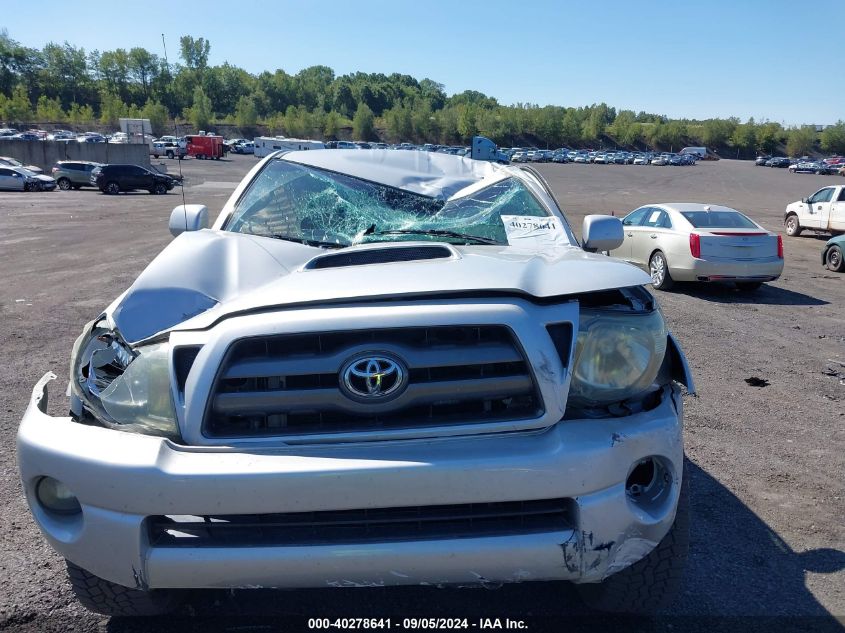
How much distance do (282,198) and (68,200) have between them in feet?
104

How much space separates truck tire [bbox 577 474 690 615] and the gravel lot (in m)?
0.23

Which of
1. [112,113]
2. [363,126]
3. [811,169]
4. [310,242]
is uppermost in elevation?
[310,242]

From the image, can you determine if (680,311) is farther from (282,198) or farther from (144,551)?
(144,551)

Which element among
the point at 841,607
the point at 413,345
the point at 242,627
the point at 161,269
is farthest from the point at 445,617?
the point at 161,269

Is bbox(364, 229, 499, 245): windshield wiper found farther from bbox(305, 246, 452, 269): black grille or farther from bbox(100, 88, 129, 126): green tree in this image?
→ bbox(100, 88, 129, 126): green tree

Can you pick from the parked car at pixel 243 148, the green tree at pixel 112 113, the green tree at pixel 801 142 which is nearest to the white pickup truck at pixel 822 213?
the parked car at pixel 243 148

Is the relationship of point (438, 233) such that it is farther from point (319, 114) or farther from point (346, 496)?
Answer: point (319, 114)

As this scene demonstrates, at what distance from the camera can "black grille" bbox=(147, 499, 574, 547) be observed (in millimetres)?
2275

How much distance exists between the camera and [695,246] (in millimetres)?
11406

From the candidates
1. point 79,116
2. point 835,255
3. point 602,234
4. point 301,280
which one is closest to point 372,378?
point 301,280

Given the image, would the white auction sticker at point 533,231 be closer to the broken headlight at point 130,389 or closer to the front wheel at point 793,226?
the broken headlight at point 130,389

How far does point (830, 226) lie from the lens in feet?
66.1

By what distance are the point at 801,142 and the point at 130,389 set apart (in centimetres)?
15744

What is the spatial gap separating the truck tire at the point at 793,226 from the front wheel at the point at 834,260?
739 cm
